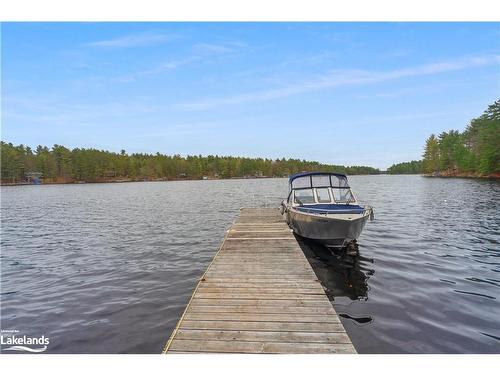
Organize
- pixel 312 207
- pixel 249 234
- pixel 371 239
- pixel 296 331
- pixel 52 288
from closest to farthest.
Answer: pixel 296 331 → pixel 52 288 → pixel 249 234 → pixel 312 207 → pixel 371 239

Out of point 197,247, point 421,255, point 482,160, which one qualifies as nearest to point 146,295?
point 197,247

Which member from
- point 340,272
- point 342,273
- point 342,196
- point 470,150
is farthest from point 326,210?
point 470,150

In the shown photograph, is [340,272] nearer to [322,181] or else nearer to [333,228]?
[333,228]

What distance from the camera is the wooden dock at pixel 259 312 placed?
5340 mm

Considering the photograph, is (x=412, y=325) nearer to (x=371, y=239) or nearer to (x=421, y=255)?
(x=421, y=255)

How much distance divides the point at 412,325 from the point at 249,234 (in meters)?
8.68

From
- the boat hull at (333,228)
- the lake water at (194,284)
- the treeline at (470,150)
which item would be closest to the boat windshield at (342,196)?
the boat hull at (333,228)

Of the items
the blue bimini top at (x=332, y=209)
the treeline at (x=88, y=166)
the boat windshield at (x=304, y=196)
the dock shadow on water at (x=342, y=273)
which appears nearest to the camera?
the dock shadow on water at (x=342, y=273)

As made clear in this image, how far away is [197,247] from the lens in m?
17.1

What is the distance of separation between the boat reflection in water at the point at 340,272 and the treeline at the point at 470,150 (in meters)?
78.5

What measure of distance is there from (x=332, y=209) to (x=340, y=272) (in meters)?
3.82

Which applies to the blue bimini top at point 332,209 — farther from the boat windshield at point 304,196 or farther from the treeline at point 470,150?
the treeline at point 470,150

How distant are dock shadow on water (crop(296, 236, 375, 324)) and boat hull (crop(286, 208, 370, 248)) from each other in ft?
2.60
